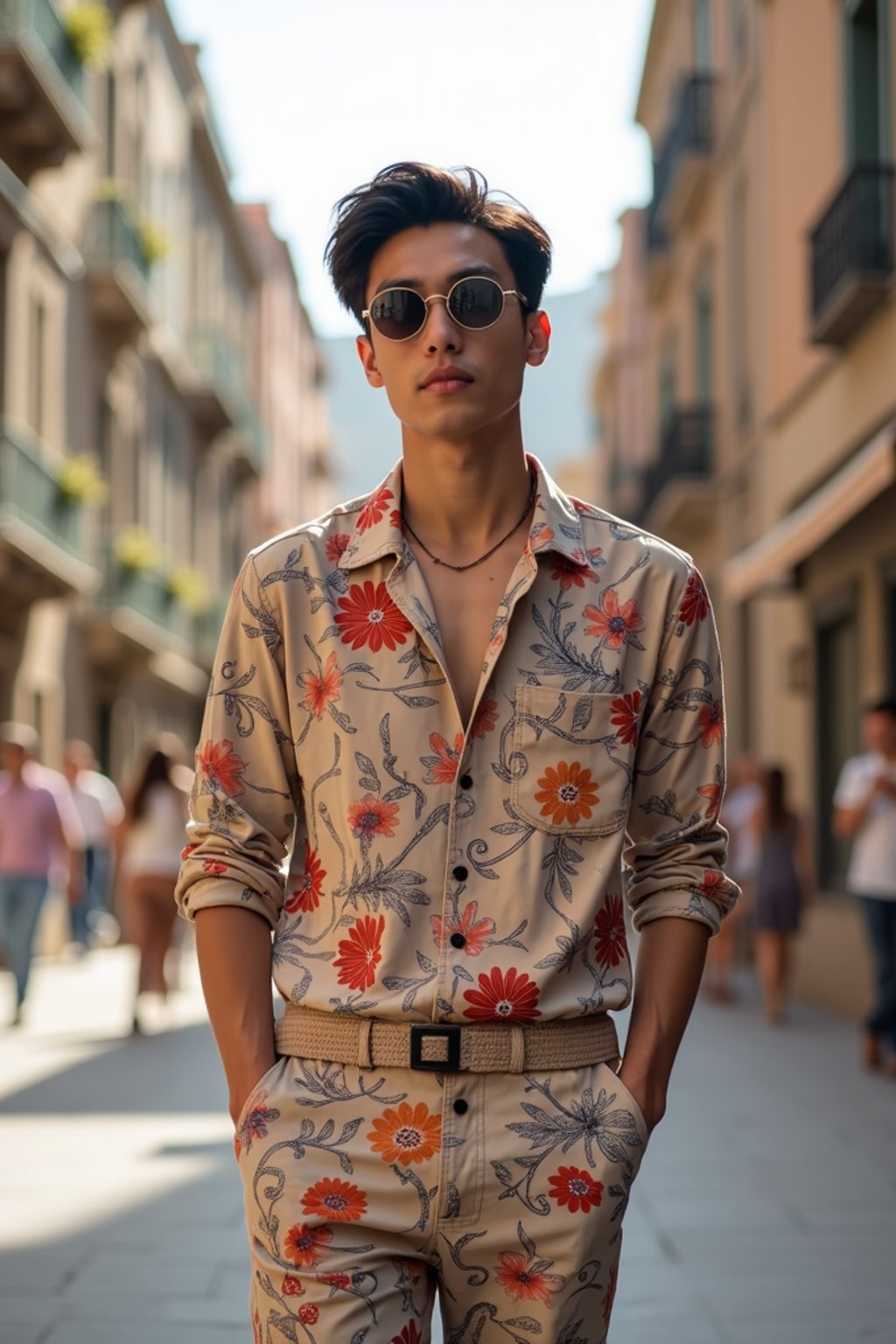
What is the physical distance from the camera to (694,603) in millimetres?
2734

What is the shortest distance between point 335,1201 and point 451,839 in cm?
46

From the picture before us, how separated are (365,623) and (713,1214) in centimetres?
469

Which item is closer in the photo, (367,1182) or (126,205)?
(367,1182)

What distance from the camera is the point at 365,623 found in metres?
2.65

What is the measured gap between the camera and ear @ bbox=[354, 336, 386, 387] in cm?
283

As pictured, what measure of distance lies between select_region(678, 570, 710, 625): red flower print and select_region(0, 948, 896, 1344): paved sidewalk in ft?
9.77

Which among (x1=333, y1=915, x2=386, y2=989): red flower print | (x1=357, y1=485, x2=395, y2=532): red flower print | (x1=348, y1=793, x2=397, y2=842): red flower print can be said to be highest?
(x1=357, y1=485, x2=395, y2=532): red flower print

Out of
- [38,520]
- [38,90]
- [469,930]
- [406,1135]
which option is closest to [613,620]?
[469,930]

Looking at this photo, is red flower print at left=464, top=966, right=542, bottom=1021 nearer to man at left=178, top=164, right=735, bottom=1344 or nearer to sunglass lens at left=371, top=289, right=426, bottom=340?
man at left=178, top=164, right=735, bottom=1344

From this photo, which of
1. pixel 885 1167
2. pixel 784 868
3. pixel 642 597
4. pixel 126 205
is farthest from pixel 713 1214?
pixel 126 205

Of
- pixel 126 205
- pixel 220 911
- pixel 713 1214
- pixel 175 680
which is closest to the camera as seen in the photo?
pixel 220 911

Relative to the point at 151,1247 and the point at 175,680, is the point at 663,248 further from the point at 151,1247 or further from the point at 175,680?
the point at 151,1247

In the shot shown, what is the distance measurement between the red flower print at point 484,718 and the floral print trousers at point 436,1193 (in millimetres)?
431

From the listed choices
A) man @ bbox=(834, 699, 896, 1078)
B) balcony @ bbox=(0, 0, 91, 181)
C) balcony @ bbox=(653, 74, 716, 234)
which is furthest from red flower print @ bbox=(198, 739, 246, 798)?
balcony @ bbox=(653, 74, 716, 234)
